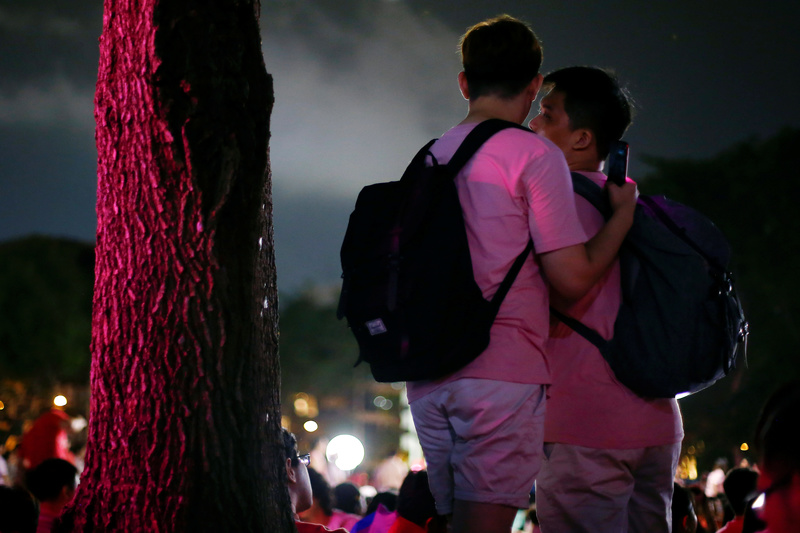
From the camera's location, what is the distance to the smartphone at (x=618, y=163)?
310 centimetres

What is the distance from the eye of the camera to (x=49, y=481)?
→ 5891 mm

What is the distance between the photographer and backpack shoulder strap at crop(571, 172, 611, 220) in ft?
10.4

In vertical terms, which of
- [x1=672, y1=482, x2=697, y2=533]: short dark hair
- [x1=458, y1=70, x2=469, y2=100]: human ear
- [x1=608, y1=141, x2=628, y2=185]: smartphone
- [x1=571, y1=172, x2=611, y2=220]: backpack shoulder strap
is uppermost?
[x1=458, y1=70, x2=469, y2=100]: human ear

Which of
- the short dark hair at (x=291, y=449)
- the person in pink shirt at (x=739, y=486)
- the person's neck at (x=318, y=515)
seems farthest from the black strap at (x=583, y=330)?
the person's neck at (x=318, y=515)

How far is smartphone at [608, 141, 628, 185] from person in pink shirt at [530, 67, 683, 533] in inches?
5.5

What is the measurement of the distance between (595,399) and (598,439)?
0.45 feet

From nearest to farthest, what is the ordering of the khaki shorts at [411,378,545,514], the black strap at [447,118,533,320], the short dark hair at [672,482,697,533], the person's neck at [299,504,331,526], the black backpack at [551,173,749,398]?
the khaki shorts at [411,378,545,514]
the black strap at [447,118,533,320]
the black backpack at [551,173,749,398]
the short dark hair at [672,482,697,533]
the person's neck at [299,504,331,526]

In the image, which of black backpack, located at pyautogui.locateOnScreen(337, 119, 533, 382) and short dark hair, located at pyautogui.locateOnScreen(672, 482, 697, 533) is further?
short dark hair, located at pyautogui.locateOnScreen(672, 482, 697, 533)

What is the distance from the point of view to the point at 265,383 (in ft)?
10.6

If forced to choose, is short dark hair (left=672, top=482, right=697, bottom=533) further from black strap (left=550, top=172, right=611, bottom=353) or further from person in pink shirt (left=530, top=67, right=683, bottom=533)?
black strap (left=550, top=172, right=611, bottom=353)

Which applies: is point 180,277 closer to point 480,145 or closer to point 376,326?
point 376,326

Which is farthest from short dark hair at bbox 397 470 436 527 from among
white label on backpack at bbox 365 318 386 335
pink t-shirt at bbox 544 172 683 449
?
white label on backpack at bbox 365 318 386 335

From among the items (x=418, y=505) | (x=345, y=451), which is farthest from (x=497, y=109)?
(x=345, y=451)

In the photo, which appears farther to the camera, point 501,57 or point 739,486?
point 739,486
